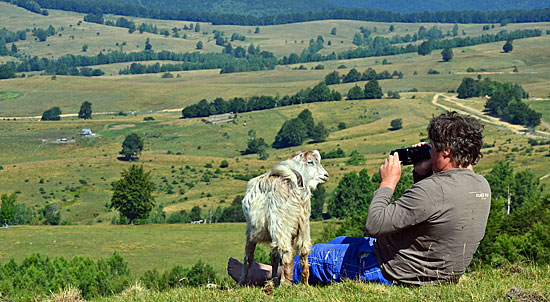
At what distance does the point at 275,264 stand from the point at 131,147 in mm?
170400

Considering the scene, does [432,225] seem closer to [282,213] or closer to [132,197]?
[282,213]

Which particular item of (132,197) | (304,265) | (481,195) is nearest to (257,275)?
(304,265)

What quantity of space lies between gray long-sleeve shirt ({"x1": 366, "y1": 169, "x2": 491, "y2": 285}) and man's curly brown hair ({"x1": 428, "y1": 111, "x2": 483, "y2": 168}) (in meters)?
0.22

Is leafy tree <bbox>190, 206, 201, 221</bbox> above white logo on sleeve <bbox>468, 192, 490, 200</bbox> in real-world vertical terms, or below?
below

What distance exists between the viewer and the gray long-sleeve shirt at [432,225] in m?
8.36

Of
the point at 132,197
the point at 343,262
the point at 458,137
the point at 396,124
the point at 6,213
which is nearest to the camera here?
the point at 458,137

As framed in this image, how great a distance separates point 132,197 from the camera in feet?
336

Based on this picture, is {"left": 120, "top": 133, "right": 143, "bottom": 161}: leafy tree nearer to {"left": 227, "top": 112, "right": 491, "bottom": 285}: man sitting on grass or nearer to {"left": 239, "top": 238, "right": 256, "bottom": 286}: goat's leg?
{"left": 239, "top": 238, "right": 256, "bottom": 286}: goat's leg

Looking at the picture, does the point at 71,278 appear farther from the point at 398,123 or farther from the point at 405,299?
the point at 398,123

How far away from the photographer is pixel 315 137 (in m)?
199

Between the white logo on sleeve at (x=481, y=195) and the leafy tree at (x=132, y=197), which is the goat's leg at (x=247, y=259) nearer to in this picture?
the white logo on sleeve at (x=481, y=195)

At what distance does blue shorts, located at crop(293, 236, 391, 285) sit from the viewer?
9.65 metres

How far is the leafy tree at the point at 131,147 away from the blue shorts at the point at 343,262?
16872 cm

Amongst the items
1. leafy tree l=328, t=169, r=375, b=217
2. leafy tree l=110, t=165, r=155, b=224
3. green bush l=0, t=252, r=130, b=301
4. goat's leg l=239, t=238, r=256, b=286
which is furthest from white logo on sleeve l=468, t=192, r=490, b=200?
leafy tree l=328, t=169, r=375, b=217
